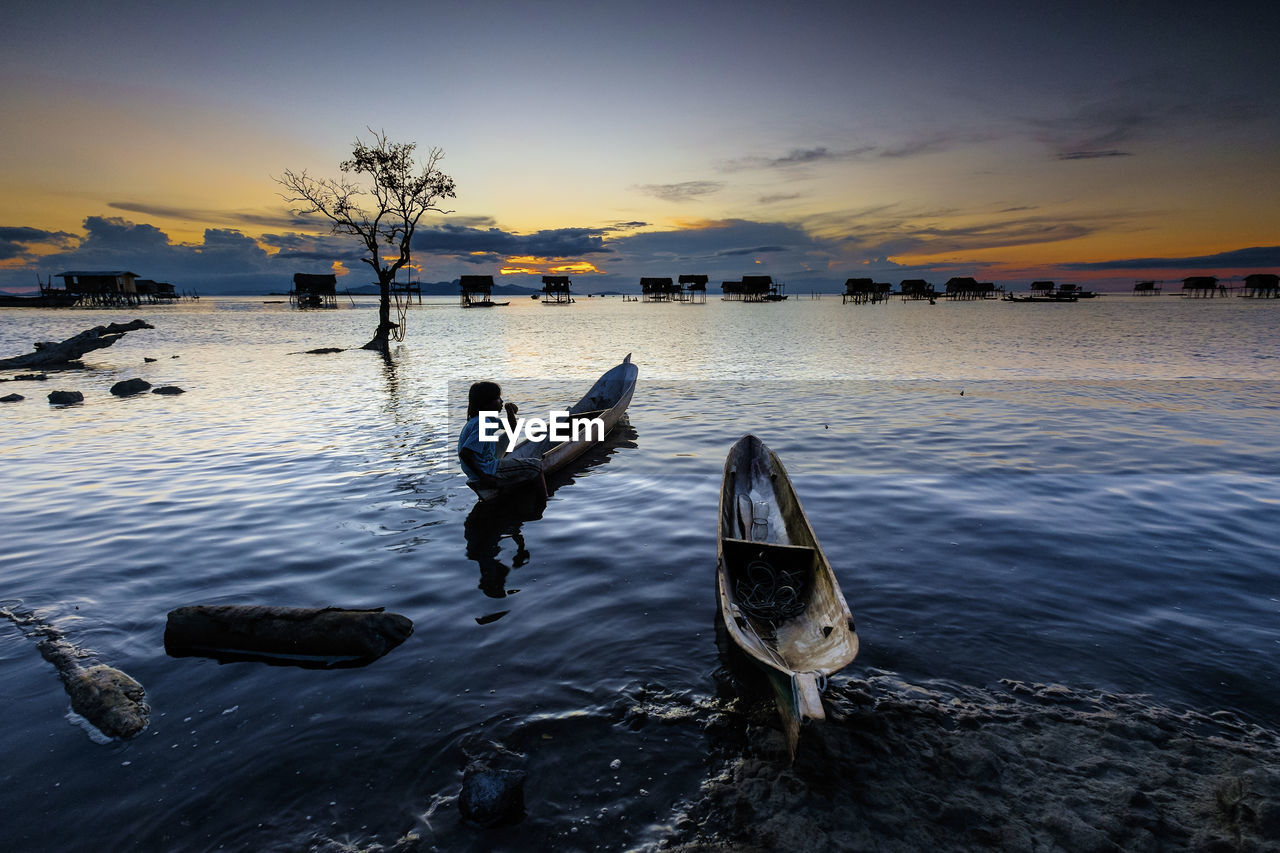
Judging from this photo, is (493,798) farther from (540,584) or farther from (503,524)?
(503,524)

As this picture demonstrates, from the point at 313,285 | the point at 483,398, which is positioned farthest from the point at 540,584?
the point at 313,285

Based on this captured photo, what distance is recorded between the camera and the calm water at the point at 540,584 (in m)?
3.83

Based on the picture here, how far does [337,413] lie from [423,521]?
31.1ft

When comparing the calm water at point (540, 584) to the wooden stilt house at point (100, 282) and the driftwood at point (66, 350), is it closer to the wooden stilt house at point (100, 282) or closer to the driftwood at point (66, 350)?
the driftwood at point (66, 350)

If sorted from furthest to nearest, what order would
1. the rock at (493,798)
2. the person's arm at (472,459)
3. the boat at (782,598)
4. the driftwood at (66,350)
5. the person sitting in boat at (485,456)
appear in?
the driftwood at (66,350), the person's arm at (472,459), the person sitting in boat at (485,456), the boat at (782,598), the rock at (493,798)

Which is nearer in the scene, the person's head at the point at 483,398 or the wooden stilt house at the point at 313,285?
the person's head at the point at 483,398

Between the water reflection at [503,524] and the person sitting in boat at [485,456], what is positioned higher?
the person sitting in boat at [485,456]

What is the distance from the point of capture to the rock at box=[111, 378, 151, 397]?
18141mm

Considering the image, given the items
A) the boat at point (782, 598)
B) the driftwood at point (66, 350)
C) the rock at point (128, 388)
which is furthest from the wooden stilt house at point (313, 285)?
the boat at point (782, 598)

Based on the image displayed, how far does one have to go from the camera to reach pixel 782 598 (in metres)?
5.32

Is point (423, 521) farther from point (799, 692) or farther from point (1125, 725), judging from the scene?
point (1125, 725)

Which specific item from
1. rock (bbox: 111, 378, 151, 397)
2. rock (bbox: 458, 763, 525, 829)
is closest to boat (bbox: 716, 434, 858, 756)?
rock (bbox: 458, 763, 525, 829)

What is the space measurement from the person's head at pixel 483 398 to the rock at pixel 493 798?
212 inches

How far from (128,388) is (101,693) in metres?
18.9
